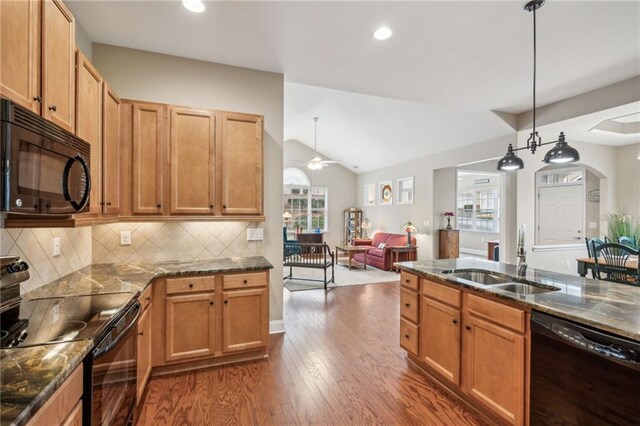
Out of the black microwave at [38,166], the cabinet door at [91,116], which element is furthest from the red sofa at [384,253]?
the black microwave at [38,166]

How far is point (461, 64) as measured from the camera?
323 centimetres

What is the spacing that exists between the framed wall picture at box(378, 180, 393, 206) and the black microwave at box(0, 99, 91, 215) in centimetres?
811

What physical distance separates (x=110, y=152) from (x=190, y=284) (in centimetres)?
128

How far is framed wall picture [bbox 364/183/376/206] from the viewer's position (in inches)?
389

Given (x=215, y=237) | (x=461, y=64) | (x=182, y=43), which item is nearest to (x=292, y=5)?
(x=182, y=43)

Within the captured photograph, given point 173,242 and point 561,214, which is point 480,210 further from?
point 173,242

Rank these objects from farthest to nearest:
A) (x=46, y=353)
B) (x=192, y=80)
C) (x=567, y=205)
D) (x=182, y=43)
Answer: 1. (x=567, y=205)
2. (x=192, y=80)
3. (x=182, y=43)
4. (x=46, y=353)

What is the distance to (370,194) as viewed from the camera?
33.4 feet

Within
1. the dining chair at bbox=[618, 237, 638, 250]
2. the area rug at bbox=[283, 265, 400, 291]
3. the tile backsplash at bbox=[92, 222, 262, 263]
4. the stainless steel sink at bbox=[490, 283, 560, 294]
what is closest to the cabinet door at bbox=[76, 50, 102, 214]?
the tile backsplash at bbox=[92, 222, 262, 263]

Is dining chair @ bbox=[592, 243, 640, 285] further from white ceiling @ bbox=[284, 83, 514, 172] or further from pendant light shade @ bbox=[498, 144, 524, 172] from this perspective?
white ceiling @ bbox=[284, 83, 514, 172]

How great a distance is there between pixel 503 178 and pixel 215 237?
5470 millimetres

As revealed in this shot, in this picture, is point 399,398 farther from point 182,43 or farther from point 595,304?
point 182,43

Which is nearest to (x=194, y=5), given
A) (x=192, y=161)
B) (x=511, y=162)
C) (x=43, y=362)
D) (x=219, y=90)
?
(x=219, y=90)

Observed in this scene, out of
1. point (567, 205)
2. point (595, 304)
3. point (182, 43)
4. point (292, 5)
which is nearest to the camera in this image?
point (595, 304)
